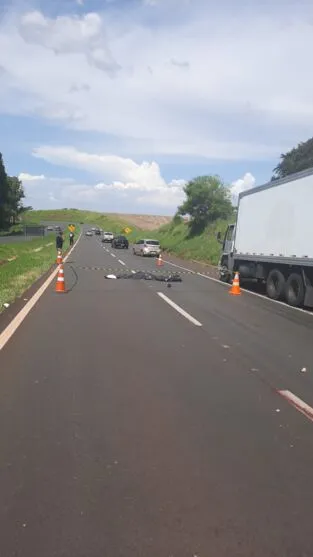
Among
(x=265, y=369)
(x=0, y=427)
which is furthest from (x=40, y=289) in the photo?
(x=0, y=427)

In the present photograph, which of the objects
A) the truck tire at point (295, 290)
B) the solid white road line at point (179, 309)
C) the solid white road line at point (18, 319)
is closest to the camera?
the solid white road line at point (18, 319)

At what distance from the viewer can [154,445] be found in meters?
5.07

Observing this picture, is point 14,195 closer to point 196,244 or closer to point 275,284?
point 196,244

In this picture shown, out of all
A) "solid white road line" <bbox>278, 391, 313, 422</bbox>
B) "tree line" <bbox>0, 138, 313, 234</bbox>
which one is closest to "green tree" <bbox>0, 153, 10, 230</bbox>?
"tree line" <bbox>0, 138, 313, 234</bbox>

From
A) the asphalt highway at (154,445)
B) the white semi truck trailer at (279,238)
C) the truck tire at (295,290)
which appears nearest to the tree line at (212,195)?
the white semi truck trailer at (279,238)

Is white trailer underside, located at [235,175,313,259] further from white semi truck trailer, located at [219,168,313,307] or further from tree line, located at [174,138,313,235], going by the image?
tree line, located at [174,138,313,235]

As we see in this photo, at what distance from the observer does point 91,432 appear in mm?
5344

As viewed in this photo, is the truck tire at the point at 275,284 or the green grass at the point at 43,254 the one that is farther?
the green grass at the point at 43,254

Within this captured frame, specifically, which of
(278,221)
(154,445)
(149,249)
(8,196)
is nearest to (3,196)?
(8,196)

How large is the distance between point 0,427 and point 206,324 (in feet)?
24.1

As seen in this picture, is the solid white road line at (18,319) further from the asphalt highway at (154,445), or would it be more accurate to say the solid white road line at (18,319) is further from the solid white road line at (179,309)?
the solid white road line at (179,309)

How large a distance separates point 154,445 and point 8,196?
102 meters

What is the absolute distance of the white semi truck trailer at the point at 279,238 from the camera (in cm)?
1617

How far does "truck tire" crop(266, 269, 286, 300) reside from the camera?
1809 cm
